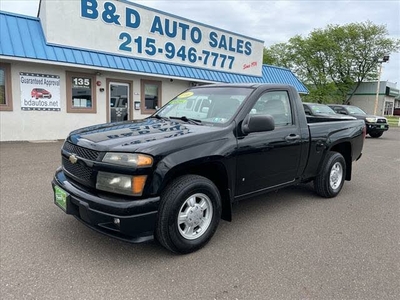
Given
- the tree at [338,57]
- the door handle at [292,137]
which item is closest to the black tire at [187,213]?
the door handle at [292,137]

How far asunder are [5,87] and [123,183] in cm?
918

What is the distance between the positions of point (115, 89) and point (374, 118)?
43.5 ft

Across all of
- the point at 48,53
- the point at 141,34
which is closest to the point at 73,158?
the point at 48,53

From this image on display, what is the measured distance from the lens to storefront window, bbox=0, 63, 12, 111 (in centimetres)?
960

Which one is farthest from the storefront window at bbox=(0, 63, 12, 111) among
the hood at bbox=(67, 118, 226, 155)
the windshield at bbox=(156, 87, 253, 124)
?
the hood at bbox=(67, 118, 226, 155)

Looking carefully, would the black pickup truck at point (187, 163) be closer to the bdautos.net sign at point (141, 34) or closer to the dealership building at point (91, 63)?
the dealership building at point (91, 63)

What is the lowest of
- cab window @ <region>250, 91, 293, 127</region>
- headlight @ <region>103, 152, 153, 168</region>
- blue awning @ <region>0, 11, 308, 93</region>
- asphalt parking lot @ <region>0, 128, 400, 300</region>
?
asphalt parking lot @ <region>0, 128, 400, 300</region>

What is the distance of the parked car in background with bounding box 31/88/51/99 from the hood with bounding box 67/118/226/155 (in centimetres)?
803

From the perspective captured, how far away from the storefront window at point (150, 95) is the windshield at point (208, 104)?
8.58m

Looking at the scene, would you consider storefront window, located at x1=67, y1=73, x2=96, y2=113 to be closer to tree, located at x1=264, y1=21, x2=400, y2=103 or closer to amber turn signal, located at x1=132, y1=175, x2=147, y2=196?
amber turn signal, located at x1=132, y1=175, x2=147, y2=196

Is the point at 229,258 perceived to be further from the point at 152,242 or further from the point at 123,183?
the point at 123,183

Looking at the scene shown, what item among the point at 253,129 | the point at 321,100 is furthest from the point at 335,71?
the point at 253,129

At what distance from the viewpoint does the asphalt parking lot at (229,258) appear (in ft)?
8.54

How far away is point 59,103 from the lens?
35.5ft
